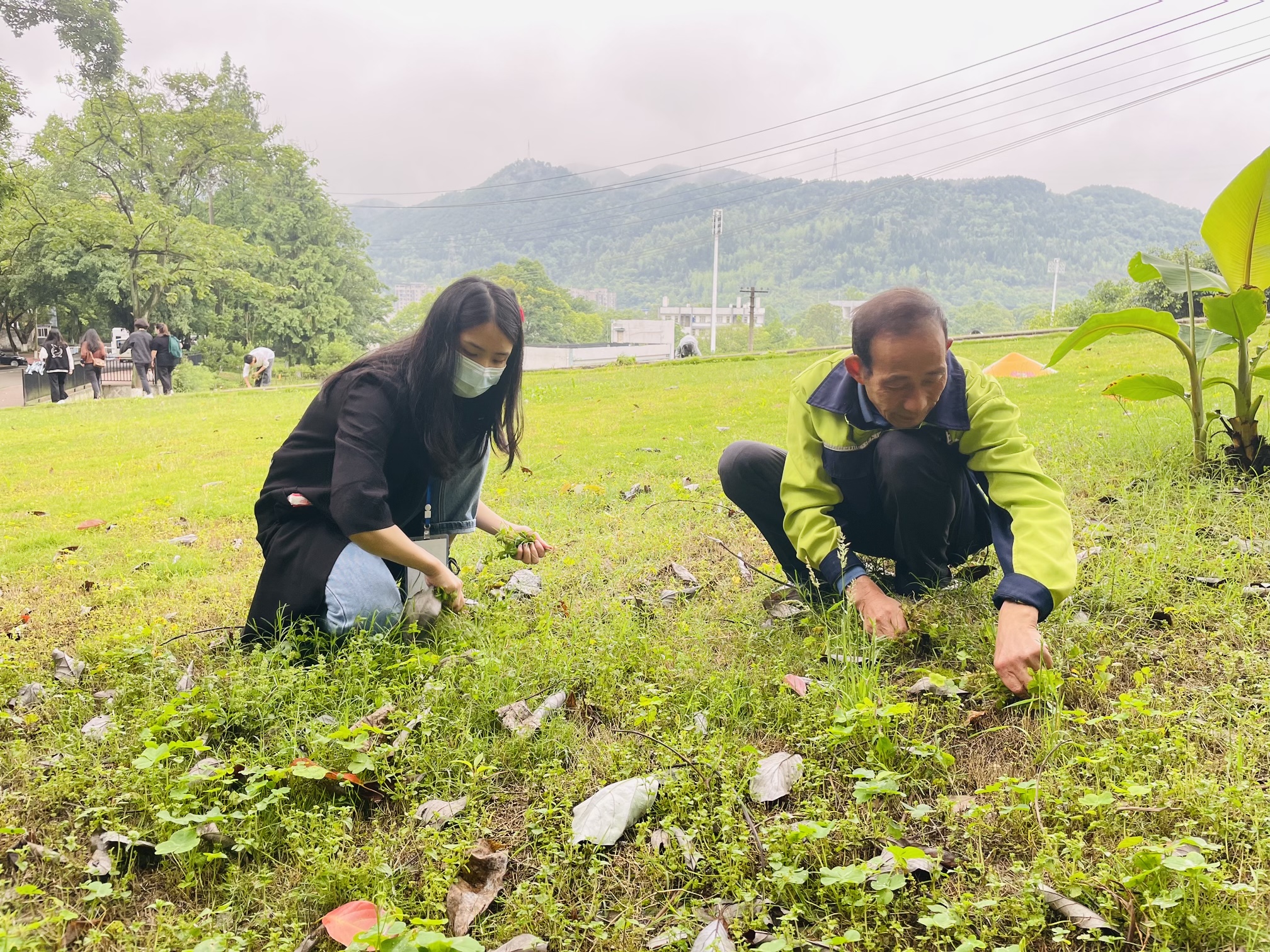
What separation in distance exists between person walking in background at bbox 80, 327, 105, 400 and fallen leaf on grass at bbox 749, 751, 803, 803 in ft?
70.6

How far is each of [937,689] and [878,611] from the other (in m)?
0.31

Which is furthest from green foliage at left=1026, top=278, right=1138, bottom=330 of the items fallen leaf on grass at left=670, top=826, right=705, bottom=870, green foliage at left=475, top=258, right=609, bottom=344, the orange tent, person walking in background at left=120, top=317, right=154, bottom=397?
green foliage at left=475, top=258, right=609, bottom=344

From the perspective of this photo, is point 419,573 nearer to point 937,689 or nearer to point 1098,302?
point 937,689

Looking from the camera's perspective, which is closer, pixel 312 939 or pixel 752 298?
pixel 312 939

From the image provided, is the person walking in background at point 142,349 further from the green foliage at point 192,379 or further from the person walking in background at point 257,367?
the green foliage at point 192,379

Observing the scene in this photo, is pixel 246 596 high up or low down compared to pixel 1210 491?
down

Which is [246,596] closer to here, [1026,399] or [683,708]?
[683,708]

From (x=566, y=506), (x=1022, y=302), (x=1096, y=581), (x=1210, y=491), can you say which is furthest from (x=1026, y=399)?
(x=1022, y=302)

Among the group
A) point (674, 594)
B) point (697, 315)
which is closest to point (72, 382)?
point (674, 594)

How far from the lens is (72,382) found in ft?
67.9

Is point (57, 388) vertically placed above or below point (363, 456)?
above

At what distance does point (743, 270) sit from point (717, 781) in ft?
574

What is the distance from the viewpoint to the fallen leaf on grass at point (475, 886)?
1.61 metres

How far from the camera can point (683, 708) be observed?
2250 mm
